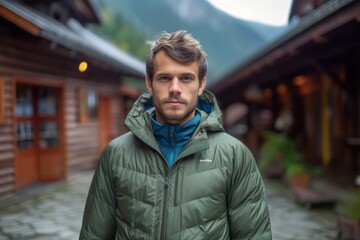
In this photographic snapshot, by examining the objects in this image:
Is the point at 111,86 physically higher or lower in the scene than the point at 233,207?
higher

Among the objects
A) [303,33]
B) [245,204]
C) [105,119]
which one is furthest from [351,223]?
[105,119]

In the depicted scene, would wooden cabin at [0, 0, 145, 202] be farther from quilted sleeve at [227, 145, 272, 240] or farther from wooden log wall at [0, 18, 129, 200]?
quilted sleeve at [227, 145, 272, 240]

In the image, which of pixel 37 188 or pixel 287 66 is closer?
pixel 37 188

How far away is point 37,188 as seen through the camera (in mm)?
8789

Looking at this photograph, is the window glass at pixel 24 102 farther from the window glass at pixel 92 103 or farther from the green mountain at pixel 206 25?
the green mountain at pixel 206 25

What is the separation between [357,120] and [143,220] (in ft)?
22.4

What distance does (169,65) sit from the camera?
1.87 meters

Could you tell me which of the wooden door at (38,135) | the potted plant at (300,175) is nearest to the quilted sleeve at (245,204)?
the potted plant at (300,175)

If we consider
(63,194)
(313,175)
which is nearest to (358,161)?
(313,175)

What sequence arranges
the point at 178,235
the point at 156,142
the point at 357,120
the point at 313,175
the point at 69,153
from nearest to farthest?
the point at 178,235 → the point at 156,142 → the point at 357,120 → the point at 313,175 → the point at 69,153

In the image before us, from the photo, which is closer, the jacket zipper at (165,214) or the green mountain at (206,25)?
the jacket zipper at (165,214)

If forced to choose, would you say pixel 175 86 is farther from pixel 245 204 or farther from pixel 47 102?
pixel 47 102

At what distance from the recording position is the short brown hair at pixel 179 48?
6.05 ft

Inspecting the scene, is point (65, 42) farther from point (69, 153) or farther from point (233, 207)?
point (233, 207)
